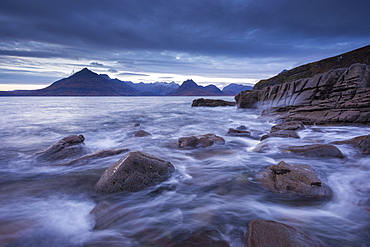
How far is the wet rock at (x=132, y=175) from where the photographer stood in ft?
15.8

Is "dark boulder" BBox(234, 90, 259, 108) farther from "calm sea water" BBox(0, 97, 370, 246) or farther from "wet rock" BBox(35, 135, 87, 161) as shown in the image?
"wet rock" BBox(35, 135, 87, 161)

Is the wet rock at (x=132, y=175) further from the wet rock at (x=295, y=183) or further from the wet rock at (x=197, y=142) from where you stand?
the wet rock at (x=197, y=142)

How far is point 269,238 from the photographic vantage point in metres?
2.60

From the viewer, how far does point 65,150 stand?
7.98 meters

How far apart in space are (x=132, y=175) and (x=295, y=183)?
3797 mm

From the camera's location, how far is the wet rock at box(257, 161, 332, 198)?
432 cm

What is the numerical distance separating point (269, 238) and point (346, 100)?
16.7 m

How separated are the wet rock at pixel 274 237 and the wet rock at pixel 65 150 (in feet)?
24.3

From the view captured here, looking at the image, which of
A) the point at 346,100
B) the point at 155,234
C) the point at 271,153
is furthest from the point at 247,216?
the point at 346,100

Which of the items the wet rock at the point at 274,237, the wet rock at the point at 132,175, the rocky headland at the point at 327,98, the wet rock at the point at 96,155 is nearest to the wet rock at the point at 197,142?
the wet rock at the point at 96,155

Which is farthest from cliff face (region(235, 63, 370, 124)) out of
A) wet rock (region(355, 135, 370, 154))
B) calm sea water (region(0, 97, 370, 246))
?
calm sea water (region(0, 97, 370, 246))

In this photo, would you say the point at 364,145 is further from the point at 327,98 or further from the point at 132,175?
the point at 327,98

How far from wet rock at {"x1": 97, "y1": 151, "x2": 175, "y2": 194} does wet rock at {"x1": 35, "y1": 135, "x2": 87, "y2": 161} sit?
145 inches

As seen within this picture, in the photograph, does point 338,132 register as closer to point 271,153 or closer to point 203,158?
point 271,153
